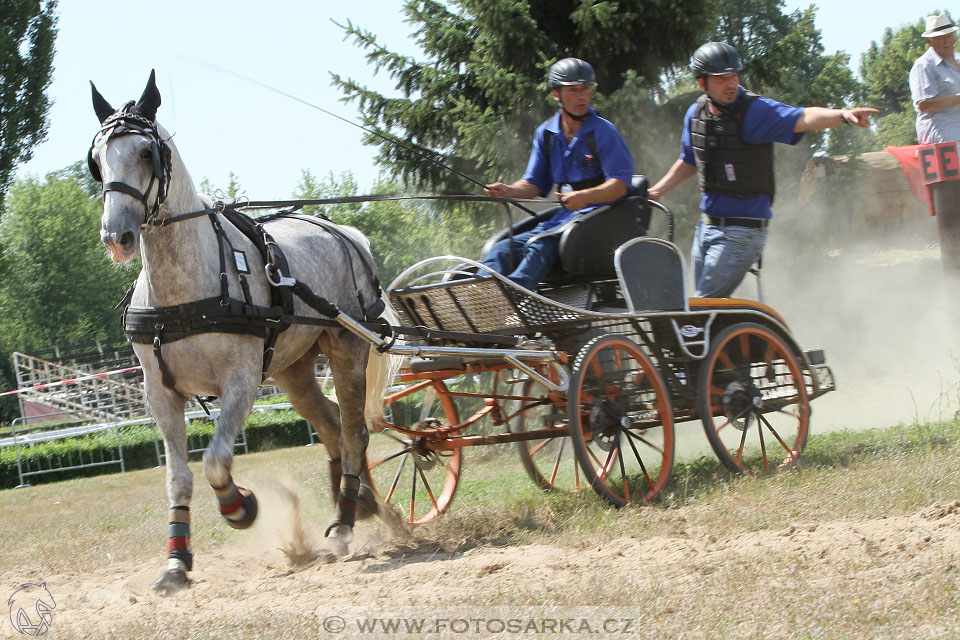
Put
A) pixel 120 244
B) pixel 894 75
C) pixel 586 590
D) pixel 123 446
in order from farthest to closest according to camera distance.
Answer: pixel 894 75, pixel 123 446, pixel 120 244, pixel 586 590

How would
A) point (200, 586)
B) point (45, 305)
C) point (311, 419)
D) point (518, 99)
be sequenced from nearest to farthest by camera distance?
point (200, 586)
point (311, 419)
point (518, 99)
point (45, 305)

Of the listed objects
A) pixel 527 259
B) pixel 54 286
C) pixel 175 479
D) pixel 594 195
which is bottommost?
pixel 175 479

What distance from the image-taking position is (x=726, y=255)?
19.8ft

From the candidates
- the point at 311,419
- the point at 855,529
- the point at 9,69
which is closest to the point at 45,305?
the point at 9,69

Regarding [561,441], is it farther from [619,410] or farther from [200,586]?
[200,586]

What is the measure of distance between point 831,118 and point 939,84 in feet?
7.97

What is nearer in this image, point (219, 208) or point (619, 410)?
point (219, 208)

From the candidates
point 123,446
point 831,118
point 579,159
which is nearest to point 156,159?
point 579,159

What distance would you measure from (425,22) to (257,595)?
24.5ft

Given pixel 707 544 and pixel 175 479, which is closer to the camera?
pixel 707 544

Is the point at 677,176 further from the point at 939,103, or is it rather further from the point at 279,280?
the point at 279,280

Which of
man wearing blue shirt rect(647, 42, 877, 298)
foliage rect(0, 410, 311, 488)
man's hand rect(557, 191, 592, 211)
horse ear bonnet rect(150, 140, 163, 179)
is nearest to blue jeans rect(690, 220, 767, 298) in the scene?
man wearing blue shirt rect(647, 42, 877, 298)

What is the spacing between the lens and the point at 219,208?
4.75 m

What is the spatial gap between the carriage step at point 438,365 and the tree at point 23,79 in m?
15.4
